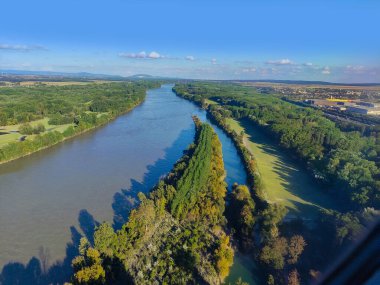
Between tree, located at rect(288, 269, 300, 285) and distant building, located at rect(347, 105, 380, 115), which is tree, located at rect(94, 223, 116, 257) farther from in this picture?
distant building, located at rect(347, 105, 380, 115)

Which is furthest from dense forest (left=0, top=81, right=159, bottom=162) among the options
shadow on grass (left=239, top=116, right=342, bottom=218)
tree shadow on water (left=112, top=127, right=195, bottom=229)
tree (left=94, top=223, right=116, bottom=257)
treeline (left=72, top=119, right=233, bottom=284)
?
shadow on grass (left=239, top=116, right=342, bottom=218)

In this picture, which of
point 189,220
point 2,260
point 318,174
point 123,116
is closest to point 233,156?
point 318,174

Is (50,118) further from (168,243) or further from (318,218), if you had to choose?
(318,218)

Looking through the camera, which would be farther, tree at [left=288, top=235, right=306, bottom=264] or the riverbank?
the riverbank

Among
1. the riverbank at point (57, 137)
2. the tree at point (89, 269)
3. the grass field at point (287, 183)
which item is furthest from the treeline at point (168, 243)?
the riverbank at point (57, 137)

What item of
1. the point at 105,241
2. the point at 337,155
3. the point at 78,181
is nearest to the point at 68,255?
the point at 105,241

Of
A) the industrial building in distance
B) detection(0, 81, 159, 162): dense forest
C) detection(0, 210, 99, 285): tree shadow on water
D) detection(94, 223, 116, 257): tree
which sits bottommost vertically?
detection(0, 210, 99, 285): tree shadow on water

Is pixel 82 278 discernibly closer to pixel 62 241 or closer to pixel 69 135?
pixel 62 241

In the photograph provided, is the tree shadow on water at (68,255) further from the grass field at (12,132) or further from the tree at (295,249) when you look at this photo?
the grass field at (12,132)
